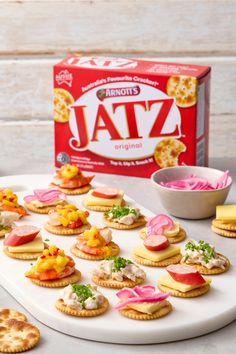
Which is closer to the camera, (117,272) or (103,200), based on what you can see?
(117,272)

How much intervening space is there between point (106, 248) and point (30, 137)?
1361mm

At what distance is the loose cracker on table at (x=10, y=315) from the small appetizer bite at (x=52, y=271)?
0.11m

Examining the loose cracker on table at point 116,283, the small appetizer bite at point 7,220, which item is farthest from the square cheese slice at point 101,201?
the loose cracker on table at point 116,283

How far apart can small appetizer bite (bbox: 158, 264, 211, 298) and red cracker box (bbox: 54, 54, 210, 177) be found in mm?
686

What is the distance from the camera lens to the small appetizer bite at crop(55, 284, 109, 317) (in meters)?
1.63

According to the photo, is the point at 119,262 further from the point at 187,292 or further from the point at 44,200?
the point at 44,200

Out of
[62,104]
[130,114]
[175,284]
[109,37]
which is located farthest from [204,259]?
[109,37]

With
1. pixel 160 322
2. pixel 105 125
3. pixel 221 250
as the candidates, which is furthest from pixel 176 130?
pixel 160 322

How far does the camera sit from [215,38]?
3.08 m

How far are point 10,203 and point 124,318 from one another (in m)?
0.60

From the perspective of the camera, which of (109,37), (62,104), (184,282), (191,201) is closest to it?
(184,282)

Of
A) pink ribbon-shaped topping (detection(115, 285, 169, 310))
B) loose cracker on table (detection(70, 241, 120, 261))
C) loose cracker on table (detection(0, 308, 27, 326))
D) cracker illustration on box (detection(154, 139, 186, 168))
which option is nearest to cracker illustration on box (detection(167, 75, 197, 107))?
cracker illustration on box (detection(154, 139, 186, 168))

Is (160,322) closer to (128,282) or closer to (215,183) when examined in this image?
(128,282)

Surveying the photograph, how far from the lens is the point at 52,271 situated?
5.78 ft
